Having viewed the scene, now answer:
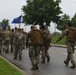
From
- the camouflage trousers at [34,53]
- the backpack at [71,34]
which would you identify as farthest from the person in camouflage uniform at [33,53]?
the backpack at [71,34]

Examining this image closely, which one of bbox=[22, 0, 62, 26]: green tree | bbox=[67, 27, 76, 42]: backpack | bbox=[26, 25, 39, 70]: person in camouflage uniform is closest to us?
bbox=[26, 25, 39, 70]: person in camouflage uniform

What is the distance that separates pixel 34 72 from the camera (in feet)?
43.7

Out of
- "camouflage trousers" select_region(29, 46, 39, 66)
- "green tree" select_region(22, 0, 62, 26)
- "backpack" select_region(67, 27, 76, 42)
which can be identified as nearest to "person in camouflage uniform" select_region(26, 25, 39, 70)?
"camouflage trousers" select_region(29, 46, 39, 66)

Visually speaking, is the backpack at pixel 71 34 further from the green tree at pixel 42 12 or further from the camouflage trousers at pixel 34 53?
the green tree at pixel 42 12

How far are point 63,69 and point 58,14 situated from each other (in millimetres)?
61661

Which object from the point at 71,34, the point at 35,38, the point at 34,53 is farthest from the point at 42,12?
the point at 34,53

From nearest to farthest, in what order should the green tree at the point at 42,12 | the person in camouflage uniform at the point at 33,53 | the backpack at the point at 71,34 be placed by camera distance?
the person in camouflage uniform at the point at 33,53 → the backpack at the point at 71,34 → the green tree at the point at 42,12

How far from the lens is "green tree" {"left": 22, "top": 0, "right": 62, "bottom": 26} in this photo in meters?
74.1

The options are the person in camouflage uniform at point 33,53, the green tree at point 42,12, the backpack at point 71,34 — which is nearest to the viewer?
the person in camouflage uniform at point 33,53

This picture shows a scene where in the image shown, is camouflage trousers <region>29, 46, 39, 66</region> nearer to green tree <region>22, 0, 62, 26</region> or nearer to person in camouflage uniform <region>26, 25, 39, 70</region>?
person in camouflage uniform <region>26, 25, 39, 70</region>

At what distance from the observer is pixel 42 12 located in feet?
242

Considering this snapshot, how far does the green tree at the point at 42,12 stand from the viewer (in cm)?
7406

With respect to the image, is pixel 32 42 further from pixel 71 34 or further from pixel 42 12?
pixel 42 12

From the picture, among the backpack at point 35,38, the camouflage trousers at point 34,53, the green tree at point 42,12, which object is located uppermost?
the green tree at point 42,12
